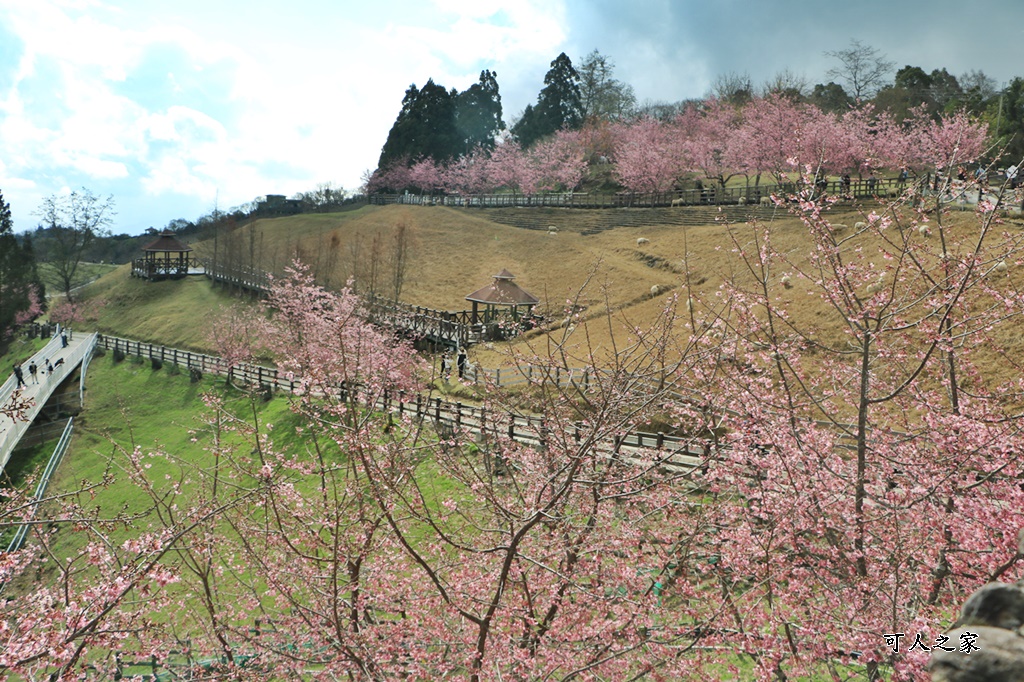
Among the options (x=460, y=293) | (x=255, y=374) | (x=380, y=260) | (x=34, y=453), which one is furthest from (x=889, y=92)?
(x=34, y=453)

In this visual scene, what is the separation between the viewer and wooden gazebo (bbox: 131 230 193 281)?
182 feet

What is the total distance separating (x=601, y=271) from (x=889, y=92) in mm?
39426

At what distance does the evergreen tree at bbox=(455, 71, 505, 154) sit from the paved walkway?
4509cm

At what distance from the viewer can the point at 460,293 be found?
143 feet

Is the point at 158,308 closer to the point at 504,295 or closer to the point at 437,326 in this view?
the point at 437,326

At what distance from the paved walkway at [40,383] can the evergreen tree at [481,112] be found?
45.1m

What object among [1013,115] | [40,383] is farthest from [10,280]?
[1013,115]

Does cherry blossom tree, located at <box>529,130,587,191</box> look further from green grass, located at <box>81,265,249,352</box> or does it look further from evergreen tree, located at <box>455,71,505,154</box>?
green grass, located at <box>81,265,249,352</box>

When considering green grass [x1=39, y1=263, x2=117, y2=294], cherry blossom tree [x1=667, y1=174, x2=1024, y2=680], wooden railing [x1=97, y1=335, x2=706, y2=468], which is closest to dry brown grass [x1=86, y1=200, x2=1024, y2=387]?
wooden railing [x1=97, y1=335, x2=706, y2=468]

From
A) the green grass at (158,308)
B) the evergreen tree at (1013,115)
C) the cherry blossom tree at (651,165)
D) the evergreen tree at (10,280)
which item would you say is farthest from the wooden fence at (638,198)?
the evergreen tree at (10,280)

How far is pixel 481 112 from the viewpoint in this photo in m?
74.8

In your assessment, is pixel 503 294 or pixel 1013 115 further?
pixel 1013 115

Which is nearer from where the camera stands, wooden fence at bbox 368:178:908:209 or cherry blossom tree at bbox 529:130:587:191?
wooden fence at bbox 368:178:908:209

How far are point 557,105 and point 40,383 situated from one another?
191 feet
